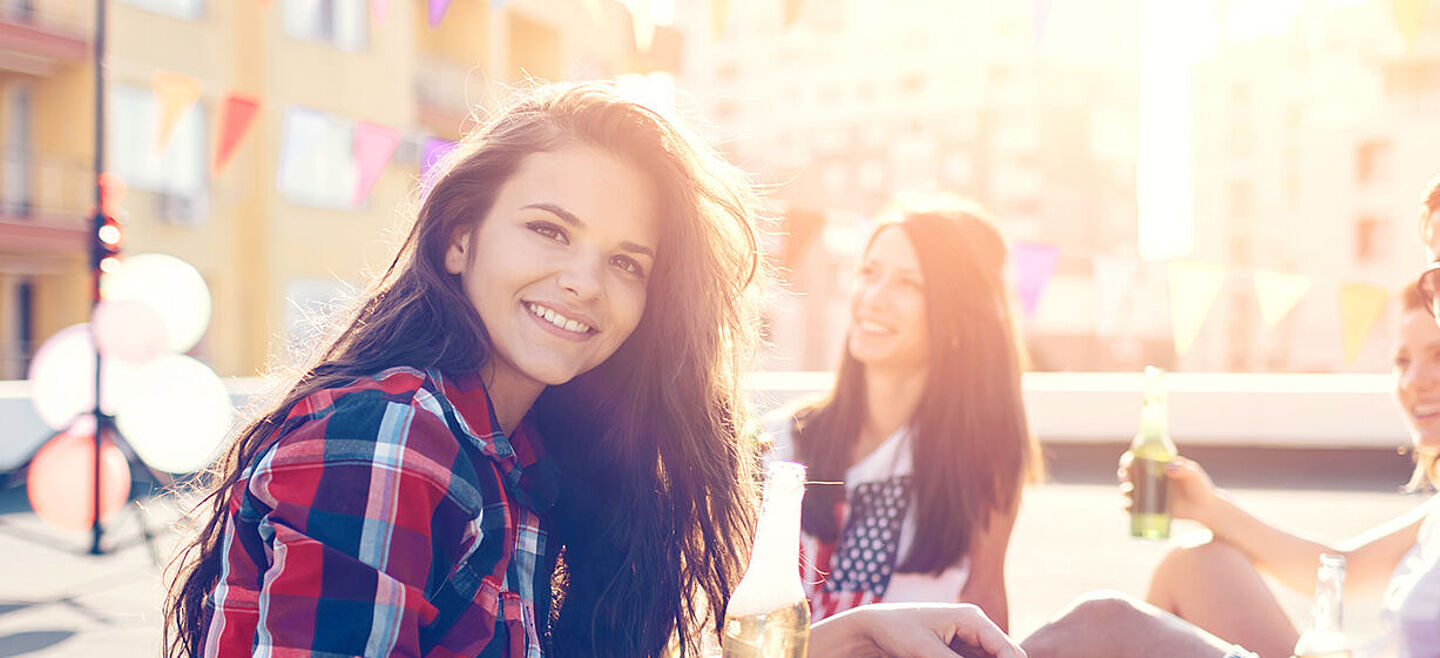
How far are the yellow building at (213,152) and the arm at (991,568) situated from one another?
11696 millimetres

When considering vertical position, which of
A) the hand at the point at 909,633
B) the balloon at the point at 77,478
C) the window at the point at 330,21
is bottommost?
the balloon at the point at 77,478

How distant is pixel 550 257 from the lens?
1.83 m

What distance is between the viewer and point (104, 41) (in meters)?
6.36

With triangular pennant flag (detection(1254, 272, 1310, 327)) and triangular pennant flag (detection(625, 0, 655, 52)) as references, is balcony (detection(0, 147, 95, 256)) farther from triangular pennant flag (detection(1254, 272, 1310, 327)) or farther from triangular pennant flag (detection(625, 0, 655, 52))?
triangular pennant flag (detection(1254, 272, 1310, 327))

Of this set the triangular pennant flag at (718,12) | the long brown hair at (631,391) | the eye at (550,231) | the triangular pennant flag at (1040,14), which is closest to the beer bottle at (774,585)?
the long brown hair at (631,391)

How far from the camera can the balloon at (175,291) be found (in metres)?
16.2

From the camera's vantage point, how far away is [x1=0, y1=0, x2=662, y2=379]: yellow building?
15.3m

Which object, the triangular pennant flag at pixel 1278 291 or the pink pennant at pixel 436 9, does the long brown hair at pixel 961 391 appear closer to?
the pink pennant at pixel 436 9

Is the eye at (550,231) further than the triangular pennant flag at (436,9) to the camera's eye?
No

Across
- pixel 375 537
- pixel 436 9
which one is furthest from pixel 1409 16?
pixel 375 537

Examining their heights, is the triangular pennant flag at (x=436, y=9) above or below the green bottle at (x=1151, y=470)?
above

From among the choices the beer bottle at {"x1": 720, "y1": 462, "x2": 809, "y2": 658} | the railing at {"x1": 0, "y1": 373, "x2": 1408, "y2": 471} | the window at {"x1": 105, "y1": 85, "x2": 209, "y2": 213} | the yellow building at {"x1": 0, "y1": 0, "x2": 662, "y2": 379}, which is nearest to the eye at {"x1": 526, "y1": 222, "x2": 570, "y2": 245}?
the beer bottle at {"x1": 720, "y1": 462, "x2": 809, "y2": 658}

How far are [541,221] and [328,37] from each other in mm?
17313

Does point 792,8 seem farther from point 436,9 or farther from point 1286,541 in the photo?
point 1286,541
